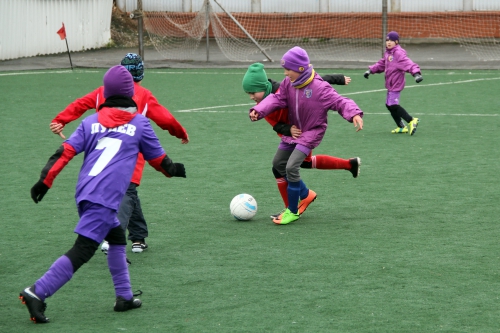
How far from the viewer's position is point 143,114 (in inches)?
269

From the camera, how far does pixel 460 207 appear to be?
835 cm

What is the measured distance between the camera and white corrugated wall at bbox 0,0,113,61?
2777cm

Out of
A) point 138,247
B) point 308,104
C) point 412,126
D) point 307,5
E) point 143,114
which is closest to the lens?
point 143,114

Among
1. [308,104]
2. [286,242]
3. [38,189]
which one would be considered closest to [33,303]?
[38,189]

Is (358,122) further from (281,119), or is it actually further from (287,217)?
(287,217)

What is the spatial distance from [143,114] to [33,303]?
84.5 inches

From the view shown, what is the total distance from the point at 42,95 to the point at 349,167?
39.0 ft

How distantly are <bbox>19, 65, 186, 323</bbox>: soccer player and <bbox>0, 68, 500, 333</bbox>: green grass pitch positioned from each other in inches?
9.1

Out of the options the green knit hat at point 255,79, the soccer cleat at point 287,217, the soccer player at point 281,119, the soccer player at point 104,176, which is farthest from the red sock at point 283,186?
the soccer player at point 104,176

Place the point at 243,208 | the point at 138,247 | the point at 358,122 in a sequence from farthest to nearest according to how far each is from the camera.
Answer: the point at 243,208 < the point at 358,122 < the point at 138,247

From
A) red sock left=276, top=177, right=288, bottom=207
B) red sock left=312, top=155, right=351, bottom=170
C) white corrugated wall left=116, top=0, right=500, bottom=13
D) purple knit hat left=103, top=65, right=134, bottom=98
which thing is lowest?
white corrugated wall left=116, top=0, right=500, bottom=13

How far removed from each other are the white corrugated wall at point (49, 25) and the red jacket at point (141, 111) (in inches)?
865

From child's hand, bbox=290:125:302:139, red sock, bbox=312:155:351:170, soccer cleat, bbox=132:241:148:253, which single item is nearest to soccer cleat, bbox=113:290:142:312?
soccer cleat, bbox=132:241:148:253

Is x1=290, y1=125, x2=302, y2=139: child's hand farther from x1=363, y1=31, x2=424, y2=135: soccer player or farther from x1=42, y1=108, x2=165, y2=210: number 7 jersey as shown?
x1=363, y1=31, x2=424, y2=135: soccer player
